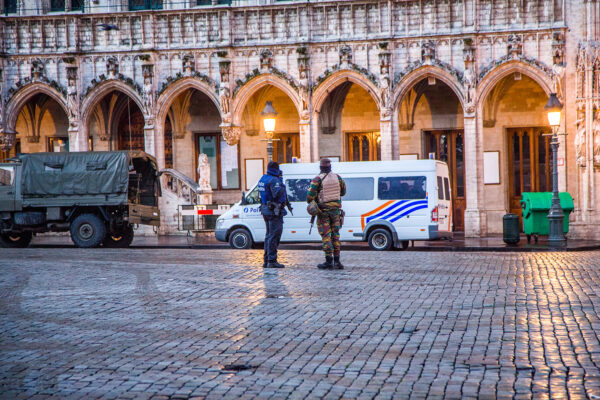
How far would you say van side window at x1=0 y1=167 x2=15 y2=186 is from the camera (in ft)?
77.6

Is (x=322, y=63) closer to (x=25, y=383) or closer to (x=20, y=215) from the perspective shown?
(x=20, y=215)

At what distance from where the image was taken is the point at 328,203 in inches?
553

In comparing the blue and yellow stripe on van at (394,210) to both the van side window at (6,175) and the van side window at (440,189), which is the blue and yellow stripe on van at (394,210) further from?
the van side window at (6,175)

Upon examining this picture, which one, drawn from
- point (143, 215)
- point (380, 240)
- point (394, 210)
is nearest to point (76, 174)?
point (143, 215)

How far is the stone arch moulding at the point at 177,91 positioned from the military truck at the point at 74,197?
5.69 meters

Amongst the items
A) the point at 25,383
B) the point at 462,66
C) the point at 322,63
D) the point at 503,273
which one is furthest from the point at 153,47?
the point at 25,383

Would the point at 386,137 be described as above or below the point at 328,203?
above

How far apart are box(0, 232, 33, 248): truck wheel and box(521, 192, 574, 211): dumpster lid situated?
1370cm

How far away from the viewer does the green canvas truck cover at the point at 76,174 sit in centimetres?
2316

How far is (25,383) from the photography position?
20.8 ft

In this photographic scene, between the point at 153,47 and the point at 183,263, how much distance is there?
581 inches

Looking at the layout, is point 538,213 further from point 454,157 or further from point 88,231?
point 88,231

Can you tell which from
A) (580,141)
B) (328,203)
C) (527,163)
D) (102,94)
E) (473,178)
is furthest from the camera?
(102,94)

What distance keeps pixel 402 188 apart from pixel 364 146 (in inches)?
390
